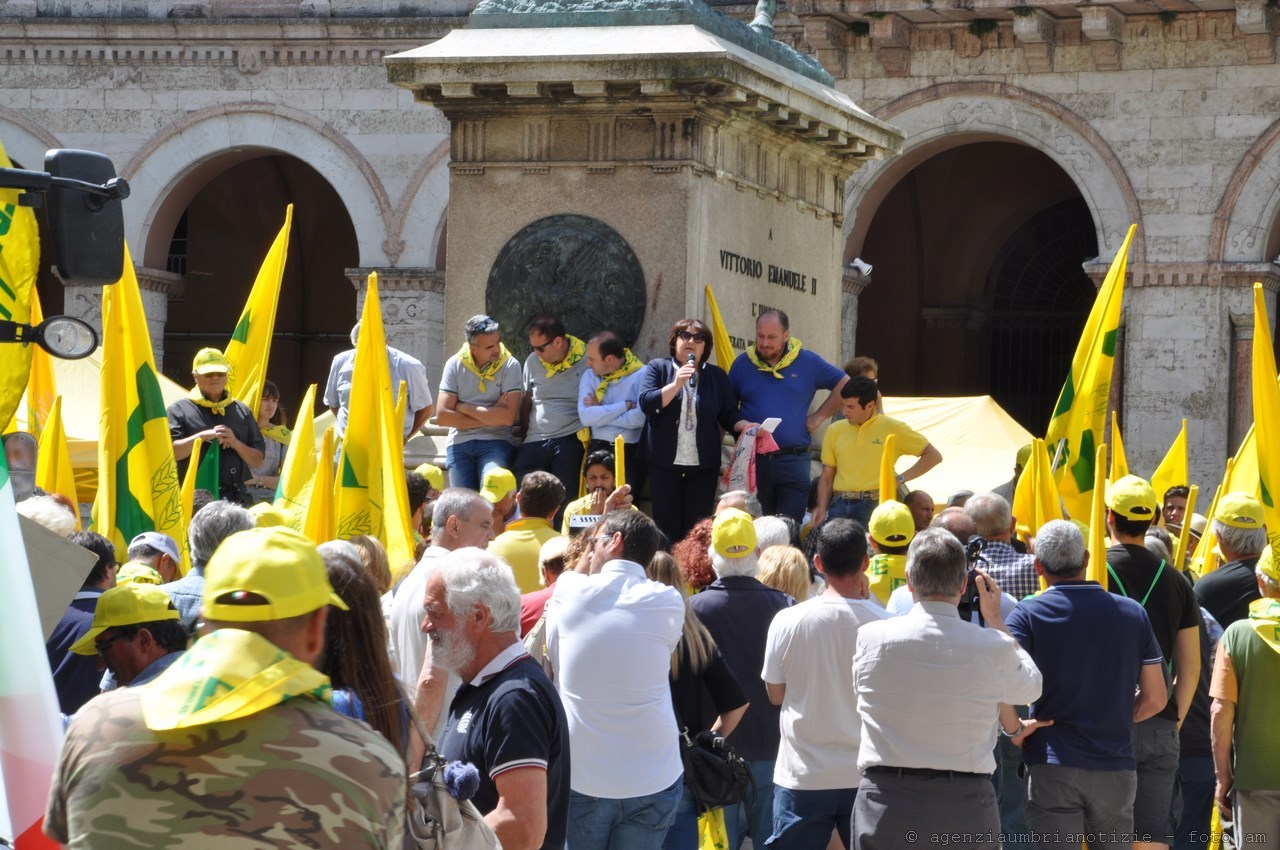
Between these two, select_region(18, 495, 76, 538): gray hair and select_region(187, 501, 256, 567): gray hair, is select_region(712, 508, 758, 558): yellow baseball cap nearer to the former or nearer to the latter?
select_region(187, 501, 256, 567): gray hair

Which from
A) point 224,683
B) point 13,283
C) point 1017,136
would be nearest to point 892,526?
point 13,283

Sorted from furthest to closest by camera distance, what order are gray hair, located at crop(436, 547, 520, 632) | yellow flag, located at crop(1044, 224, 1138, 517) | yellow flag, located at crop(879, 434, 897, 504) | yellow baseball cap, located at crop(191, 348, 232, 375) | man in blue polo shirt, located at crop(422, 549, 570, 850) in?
yellow baseball cap, located at crop(191, 348, 232, 375)
yellow flag, located at crop(1044, 224, 1138, 517)
yellow flag, located at crop(879, 434, 897, 504)
gray hair, located at crop(436, 547, 520, 632)
man in blue polo shirt, located at crop(422, 549, 570, 850)

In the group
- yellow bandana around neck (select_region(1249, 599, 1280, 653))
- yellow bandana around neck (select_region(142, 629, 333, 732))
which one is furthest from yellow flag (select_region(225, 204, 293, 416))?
yellow bandana around neck (select_region(142, 629, 333, 732))

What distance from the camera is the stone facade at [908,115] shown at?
65.6 ft

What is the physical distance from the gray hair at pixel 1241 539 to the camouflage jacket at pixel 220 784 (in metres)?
5.74

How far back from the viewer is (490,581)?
4965 mm

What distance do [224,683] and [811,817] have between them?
12.0 ft

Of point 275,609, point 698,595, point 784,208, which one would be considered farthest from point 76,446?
point 275,609

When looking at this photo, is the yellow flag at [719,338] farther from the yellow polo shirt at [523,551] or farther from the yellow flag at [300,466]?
the yellow polo shirt at [523,551]

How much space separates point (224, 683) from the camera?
3375mm

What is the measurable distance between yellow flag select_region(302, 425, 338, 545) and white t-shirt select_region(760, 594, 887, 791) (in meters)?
1.96

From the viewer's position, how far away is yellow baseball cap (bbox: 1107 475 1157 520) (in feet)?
A: 25.2

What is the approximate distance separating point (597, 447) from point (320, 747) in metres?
6.52

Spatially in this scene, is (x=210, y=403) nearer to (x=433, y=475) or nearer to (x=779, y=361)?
(x=433, y=475)
